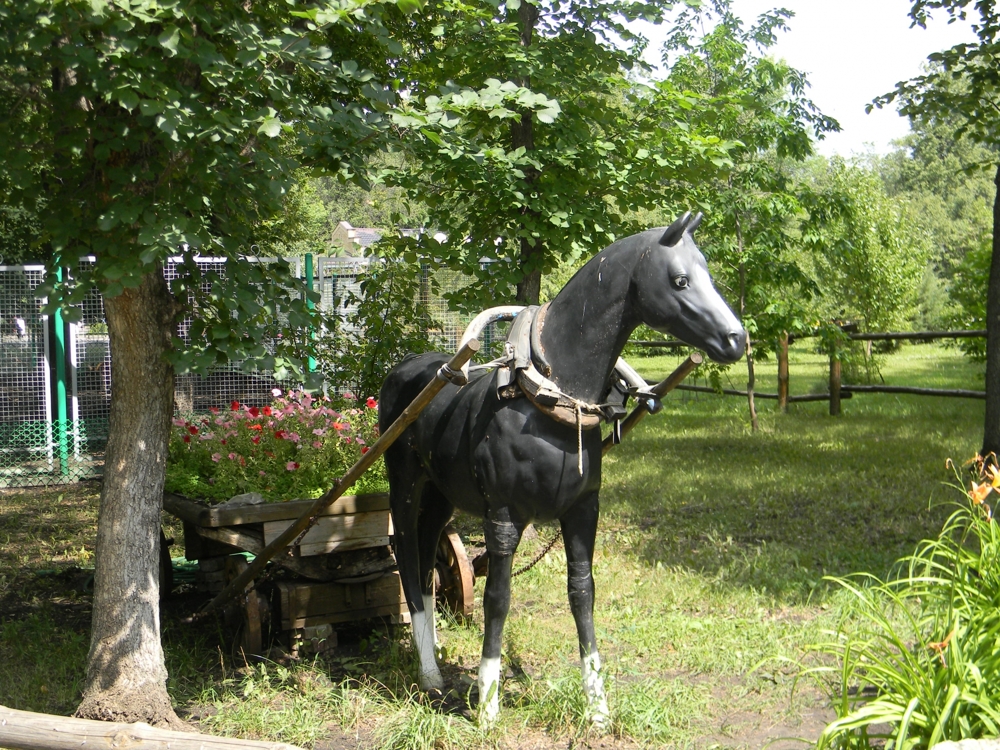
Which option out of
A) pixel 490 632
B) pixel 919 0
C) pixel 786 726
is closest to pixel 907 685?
pixel 786 726

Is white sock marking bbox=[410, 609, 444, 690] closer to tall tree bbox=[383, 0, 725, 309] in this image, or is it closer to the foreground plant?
the foreground plant

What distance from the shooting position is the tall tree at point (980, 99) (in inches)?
311

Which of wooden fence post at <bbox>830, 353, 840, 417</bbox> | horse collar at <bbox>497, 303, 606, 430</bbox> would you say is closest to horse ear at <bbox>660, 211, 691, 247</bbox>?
horse collar at <bbox>497, 303, 606, 430</bbox>

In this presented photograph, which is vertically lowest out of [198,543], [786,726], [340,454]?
[786,726]

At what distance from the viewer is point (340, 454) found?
5699 mm

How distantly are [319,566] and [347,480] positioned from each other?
1.01 metres

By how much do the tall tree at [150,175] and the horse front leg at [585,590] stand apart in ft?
4.67

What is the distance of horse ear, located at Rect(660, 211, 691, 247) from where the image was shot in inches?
135

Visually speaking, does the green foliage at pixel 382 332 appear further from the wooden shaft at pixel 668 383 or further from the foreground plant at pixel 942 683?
the foreground plant at pixel 942 683

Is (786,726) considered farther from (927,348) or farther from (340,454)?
(927,348)

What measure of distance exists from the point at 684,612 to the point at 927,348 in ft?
97.3

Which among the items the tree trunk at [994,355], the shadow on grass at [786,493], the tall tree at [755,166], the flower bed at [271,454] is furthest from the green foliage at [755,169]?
the flower bed at [271,454]

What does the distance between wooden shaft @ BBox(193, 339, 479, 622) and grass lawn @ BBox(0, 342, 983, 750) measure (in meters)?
0.46

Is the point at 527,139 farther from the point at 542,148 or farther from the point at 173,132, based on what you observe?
the point at 173,132
